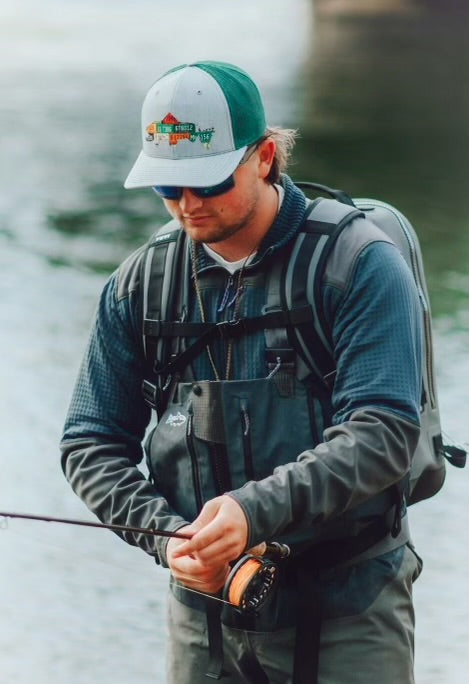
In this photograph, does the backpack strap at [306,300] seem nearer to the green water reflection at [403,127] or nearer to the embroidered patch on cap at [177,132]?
the embroidered patch on cap at [177,132]

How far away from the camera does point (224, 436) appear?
2758 millimetres

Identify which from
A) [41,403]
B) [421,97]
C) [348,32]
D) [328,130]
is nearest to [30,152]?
[328,130]

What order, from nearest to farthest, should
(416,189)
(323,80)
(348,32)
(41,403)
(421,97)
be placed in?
(41,403) → (416,189) → (421,97) → (323,80) → (348,32)

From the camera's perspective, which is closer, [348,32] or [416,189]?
[416,189]

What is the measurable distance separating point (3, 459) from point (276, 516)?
4.30m

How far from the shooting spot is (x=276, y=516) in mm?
2490

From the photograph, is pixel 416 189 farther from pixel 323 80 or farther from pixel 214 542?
pixel 214 542

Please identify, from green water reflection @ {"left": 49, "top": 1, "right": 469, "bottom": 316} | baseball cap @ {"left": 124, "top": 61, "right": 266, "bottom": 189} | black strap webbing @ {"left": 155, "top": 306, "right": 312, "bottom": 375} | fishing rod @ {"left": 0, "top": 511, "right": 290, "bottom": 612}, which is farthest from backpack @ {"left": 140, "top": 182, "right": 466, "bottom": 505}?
green water reflection @ {"left": 49, "top": 1, "right": 469, "bottom": 316}

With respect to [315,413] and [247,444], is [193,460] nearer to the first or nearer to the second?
[247,444]

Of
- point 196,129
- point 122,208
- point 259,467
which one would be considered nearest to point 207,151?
point 196,129

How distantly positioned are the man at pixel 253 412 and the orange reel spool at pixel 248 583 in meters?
0.03

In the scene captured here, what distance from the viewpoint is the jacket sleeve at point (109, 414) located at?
286 centimetres

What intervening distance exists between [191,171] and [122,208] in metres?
8.99

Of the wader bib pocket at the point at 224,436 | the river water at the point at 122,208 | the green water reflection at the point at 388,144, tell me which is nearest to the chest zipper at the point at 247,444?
the wader bib pocket at the point at 224,436
